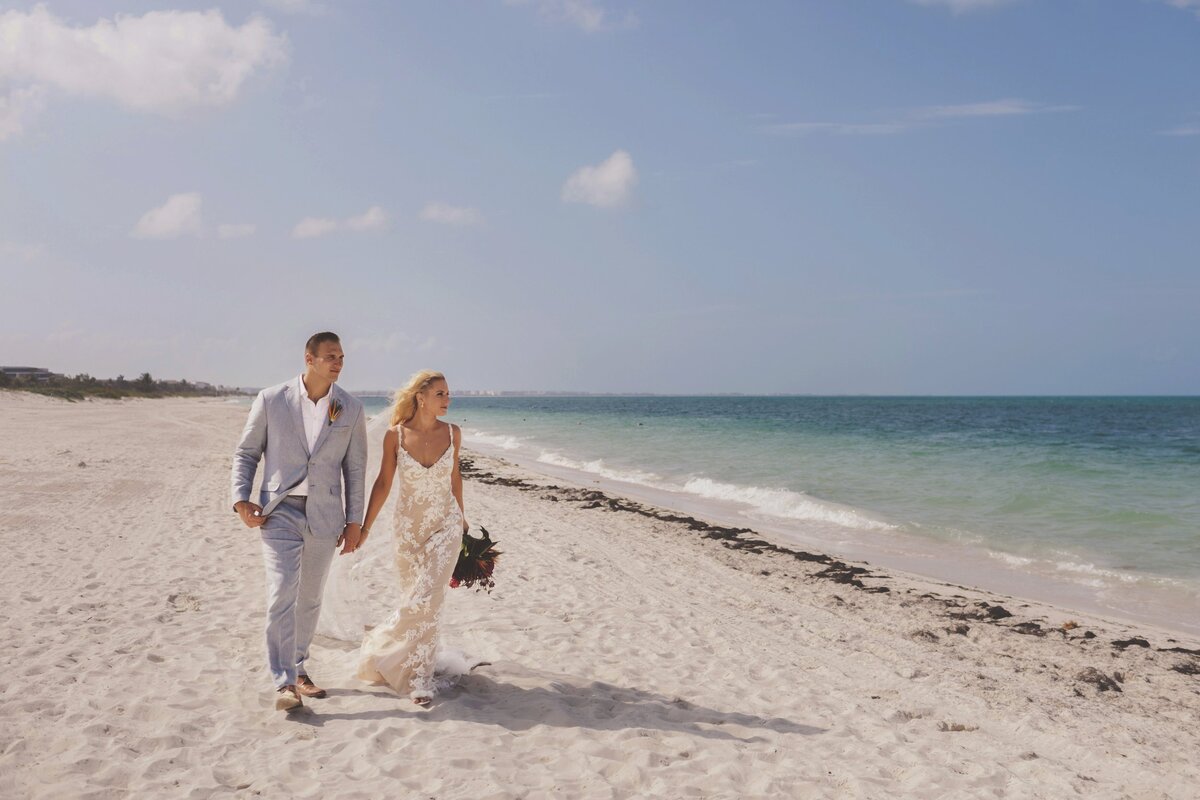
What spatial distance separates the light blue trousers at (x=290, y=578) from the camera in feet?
14.1

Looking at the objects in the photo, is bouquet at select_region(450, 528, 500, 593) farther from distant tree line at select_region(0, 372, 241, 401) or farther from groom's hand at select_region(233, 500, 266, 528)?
distant tree line at select_region(0, 372, 241, 401)

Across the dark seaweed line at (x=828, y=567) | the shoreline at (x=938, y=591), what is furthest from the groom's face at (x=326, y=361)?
the shoreline at (x=938, y=591)

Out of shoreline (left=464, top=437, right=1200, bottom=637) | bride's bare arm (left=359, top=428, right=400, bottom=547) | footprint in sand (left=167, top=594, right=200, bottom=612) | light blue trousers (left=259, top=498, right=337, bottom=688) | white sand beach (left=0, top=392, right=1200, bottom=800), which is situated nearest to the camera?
white sand beach (left=0, top=392, right=1200, bottom=800)

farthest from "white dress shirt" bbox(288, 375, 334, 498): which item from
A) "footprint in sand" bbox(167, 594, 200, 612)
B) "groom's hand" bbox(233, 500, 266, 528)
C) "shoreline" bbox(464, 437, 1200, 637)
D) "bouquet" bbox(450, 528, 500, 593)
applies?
"shoreline" bbox(464, 437, 1200, 637)

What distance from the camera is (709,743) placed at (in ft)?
14.6

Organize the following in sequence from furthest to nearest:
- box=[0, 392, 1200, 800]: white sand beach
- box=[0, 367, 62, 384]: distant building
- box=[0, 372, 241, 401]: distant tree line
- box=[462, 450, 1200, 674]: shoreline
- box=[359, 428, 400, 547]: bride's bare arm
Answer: box=[0, 367, 62, 384]: distant building, box=[0, 372, 241, 401]: distant tree line, box=[462, 450, 1200, 674]: shoreline, box=[359, 428, 400, 547]: bride's bare arm, box=[0, 392, 1200, 800]: white sand beach

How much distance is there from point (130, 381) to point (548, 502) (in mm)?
97465

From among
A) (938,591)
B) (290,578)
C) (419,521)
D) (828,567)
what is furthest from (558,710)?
(828,567)

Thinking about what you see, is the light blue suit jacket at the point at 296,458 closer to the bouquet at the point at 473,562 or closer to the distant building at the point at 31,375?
the bouquet at the point at 473,562

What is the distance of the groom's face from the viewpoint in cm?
439

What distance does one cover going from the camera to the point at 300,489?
14.3 ft

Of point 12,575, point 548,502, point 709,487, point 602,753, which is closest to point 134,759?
point 602,753

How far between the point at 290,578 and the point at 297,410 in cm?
96

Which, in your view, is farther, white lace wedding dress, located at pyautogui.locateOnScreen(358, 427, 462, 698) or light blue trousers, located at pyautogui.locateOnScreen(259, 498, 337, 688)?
white lace wedding dress, located at pyautogui.locateOnScreen(358, 427, 462, 698)
